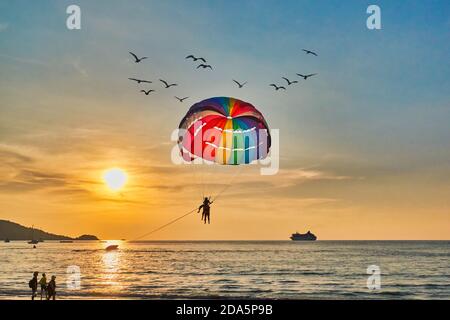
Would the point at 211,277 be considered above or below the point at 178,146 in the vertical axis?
below

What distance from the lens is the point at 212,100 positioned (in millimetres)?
30797

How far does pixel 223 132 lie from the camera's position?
31438 millimetres

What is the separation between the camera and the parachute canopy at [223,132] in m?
30.4

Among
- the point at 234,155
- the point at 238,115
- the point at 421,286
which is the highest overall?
the point at 238,115

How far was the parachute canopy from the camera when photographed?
30375 mm

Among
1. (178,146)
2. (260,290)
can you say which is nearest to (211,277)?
(260,290)
